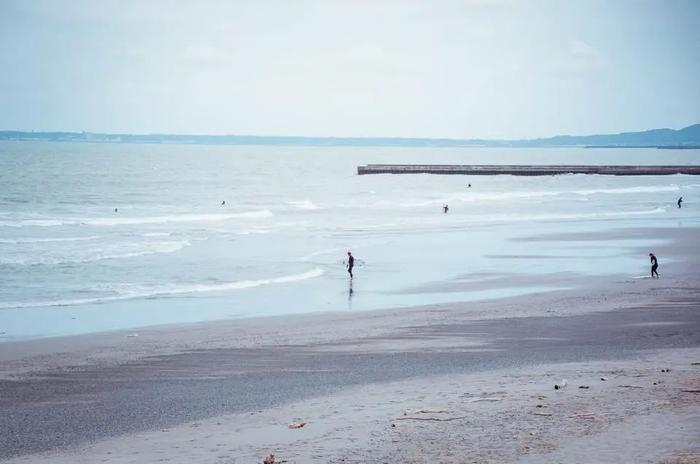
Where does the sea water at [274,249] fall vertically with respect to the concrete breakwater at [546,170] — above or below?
below

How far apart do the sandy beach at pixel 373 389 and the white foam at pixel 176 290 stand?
17.0 ft

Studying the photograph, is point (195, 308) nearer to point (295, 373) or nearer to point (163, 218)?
point (295, 373)

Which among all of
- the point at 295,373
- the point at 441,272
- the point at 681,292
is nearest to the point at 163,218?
the point at 441,272

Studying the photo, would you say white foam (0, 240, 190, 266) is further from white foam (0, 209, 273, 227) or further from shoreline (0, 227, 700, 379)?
shoreline (0, 227, 700, 379)

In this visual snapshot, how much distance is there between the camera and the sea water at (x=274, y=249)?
25.6 m

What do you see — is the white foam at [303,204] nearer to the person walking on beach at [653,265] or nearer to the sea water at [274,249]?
the sea water at [274,249]

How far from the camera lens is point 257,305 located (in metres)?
25.3

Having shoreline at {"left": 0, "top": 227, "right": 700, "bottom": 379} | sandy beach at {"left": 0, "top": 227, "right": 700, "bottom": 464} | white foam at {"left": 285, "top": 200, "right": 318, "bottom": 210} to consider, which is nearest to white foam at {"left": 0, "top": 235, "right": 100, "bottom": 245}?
shoreline at {"left": 0, "top": 227, "right": 700, "bottom": 379}

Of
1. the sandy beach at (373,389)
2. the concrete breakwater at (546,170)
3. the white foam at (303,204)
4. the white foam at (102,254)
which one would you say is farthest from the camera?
the concrete breakwater at (546,170)

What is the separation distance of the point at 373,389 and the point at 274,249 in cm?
2596

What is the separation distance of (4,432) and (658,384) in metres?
10.2

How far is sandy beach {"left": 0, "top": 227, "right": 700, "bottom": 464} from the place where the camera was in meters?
10.9

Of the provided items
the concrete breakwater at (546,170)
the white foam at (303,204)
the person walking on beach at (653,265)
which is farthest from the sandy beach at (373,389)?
the concrete breakwater at (546,170)

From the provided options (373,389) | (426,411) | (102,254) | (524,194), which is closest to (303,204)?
(524,194)
